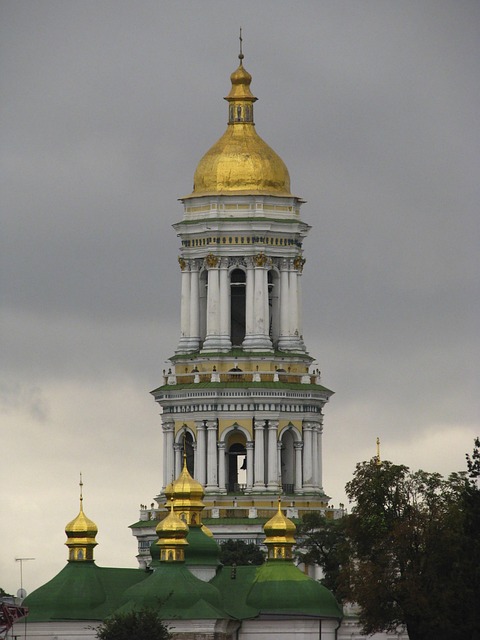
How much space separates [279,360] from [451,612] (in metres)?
31.3

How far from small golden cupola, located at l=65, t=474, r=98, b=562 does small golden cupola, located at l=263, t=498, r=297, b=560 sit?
577 cm

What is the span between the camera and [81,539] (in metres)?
148

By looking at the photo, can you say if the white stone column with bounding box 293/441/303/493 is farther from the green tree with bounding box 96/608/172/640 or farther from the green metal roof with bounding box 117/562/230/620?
the green tree with bounding box 96/608/172/640

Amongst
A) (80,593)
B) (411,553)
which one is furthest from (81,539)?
(411,553)

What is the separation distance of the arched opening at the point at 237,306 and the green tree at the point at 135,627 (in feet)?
100

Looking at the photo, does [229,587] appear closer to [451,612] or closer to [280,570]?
[280,570]

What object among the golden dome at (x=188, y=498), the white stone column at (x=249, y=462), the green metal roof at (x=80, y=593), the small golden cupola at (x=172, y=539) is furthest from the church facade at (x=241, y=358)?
the small golden cupola at (x=172, y=539)

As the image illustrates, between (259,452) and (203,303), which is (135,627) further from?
(203,303)

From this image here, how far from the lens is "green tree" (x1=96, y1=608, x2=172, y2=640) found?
135625mm

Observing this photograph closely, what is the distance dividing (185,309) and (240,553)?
1158 centimetres

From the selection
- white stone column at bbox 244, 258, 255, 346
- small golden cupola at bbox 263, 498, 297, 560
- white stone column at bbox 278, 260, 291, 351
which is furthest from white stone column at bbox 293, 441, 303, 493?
small golden cupola at bbox 263, 498, 297, 560

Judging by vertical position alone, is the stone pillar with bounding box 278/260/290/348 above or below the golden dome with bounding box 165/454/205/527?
above

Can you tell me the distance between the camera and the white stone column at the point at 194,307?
16600 cm

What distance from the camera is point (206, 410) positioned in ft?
538
